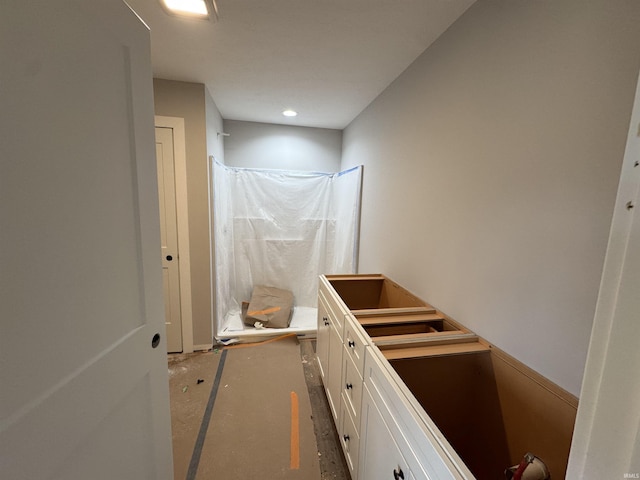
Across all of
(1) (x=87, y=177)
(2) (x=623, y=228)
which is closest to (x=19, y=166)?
(1) (x=87, y=177)

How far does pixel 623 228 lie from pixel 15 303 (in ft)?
3.11

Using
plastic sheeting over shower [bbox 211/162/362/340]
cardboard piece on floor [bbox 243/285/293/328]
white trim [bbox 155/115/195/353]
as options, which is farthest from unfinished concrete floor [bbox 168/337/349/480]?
plastic sheeting over shower [bbox 211/162/362/340]

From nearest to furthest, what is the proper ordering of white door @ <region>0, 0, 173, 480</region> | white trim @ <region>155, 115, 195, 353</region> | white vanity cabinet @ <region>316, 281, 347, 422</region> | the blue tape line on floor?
1. white door @ <region>0, 0, 173, 480</region>
2. the blue tape line on floor
3. white vanity cabinet @ <region>316, 281, 347, 422</region>
4. white trim @ <region>155, 115, 195, 353</region>

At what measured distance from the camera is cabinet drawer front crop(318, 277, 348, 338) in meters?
1.52

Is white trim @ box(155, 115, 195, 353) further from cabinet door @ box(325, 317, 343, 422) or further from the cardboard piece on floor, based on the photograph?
cabinet door @ box(325, 317, 343, 422)

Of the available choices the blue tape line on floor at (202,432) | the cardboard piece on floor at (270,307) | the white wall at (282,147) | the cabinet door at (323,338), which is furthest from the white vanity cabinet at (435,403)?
the white wall at (282,147)

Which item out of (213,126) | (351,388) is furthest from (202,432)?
(213,126)

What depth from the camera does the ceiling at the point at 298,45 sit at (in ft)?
4.32

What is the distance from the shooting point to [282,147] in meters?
3.34

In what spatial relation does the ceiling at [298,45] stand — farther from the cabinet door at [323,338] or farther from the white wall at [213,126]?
the cabinet door at [323,338]

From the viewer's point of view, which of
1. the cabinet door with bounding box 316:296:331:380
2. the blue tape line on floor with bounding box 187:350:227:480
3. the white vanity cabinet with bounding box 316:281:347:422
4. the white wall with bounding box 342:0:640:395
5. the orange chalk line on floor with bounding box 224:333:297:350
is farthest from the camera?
the orange chalk line on floor with bounding box 224:333:297:350

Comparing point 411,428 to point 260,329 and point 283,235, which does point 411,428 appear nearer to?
point 260,329

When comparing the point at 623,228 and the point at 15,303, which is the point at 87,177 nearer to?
the point at 15,303

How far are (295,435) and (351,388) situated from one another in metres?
0.67
